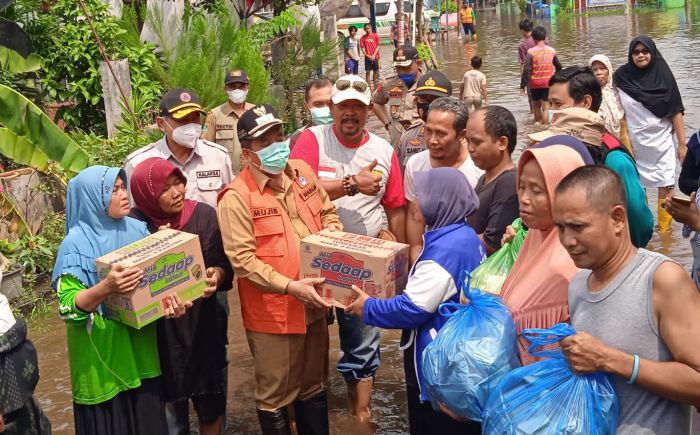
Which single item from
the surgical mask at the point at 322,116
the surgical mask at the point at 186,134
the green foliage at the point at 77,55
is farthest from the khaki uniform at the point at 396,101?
the surgical mask at the point at 186,134

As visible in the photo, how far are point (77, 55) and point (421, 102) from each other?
529 cm

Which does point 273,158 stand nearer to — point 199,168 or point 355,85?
point 355,85

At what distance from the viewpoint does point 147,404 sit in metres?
4.14

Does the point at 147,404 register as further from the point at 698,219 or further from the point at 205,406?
the point at 698,219

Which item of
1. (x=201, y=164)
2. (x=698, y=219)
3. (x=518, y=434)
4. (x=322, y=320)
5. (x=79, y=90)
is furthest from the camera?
(x=79, y=90)

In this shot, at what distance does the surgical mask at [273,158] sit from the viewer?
437 centimetres

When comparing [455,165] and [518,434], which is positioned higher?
[455,165]

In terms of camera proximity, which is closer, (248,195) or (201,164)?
(248,195)

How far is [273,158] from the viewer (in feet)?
14.3

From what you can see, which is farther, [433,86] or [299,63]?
[299,63]

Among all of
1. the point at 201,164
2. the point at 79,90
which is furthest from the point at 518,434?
the point at 79,90

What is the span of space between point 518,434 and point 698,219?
61.7 inches

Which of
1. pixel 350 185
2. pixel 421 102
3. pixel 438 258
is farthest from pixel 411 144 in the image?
pixel 438 258

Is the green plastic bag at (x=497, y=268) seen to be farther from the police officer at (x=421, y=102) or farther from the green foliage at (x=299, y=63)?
the green foliage at (x=299, y=63)
